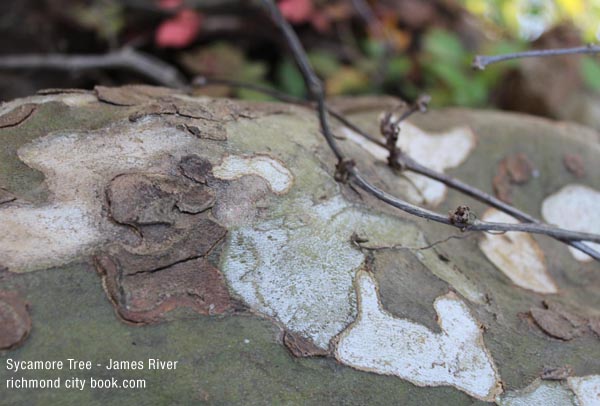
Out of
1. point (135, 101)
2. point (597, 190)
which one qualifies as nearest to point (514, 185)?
point (597, 190)

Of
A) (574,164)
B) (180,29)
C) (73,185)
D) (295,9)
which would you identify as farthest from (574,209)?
(180,29)

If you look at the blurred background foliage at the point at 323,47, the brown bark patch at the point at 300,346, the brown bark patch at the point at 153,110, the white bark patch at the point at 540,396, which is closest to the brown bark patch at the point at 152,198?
the brown bark patch at the point at 153,110

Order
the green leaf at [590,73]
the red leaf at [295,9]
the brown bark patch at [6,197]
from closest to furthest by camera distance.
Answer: the brown bark patch at [6,197] < the green leaf at [590,73] < the red leaf at [295,9]

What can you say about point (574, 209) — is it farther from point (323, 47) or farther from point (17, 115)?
point (323, 47)

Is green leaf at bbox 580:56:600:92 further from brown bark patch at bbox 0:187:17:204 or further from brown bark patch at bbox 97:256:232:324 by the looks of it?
brown bark patch at bbox 0:187:17:204

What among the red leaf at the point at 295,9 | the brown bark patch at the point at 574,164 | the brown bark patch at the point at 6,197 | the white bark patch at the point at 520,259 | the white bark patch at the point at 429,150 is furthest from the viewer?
the red leaf at the point at 295,9

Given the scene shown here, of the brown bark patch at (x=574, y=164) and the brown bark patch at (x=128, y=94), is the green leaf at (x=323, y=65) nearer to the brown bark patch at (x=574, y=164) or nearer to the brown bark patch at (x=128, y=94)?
the brown bark patch at (x=574, y=164)
